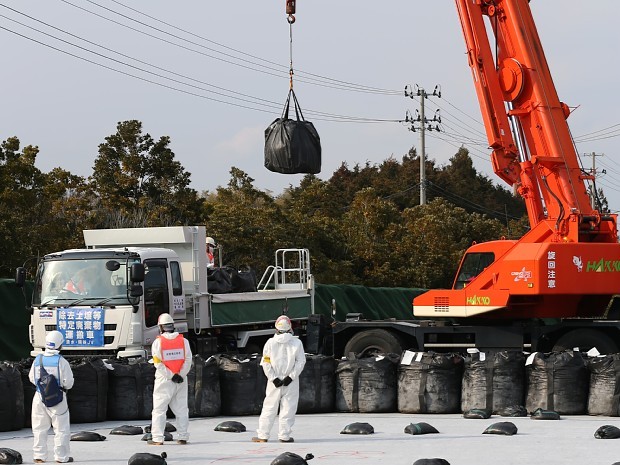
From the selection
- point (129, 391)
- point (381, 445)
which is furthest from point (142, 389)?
point (381, 445)

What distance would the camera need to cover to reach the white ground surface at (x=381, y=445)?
1201 cm

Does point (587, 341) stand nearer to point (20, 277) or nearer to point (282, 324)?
point (282, 324)

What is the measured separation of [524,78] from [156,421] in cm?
982

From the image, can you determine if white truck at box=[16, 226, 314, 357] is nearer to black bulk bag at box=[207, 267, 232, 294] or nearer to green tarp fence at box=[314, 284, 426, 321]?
black bulk bag at box=[207, 267, 232, 294]

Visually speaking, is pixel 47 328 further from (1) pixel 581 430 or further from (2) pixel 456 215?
(2) pixel 456 215

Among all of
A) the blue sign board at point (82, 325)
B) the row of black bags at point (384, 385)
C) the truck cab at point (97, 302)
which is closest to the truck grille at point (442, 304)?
the row of black bags at point (384, 385)

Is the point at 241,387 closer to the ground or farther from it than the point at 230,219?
closer to the ground

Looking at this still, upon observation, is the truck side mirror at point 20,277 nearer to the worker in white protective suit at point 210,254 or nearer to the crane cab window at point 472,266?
the worker in white protective suit at point 210,254

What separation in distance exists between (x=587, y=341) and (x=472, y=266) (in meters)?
2.37

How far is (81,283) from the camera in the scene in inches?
695

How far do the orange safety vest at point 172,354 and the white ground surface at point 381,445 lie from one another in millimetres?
906

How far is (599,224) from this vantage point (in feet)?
63.1

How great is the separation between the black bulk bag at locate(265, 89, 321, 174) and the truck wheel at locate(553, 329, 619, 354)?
4998mm

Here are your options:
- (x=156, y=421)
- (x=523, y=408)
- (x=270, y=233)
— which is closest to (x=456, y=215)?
(x=270, y=233)
